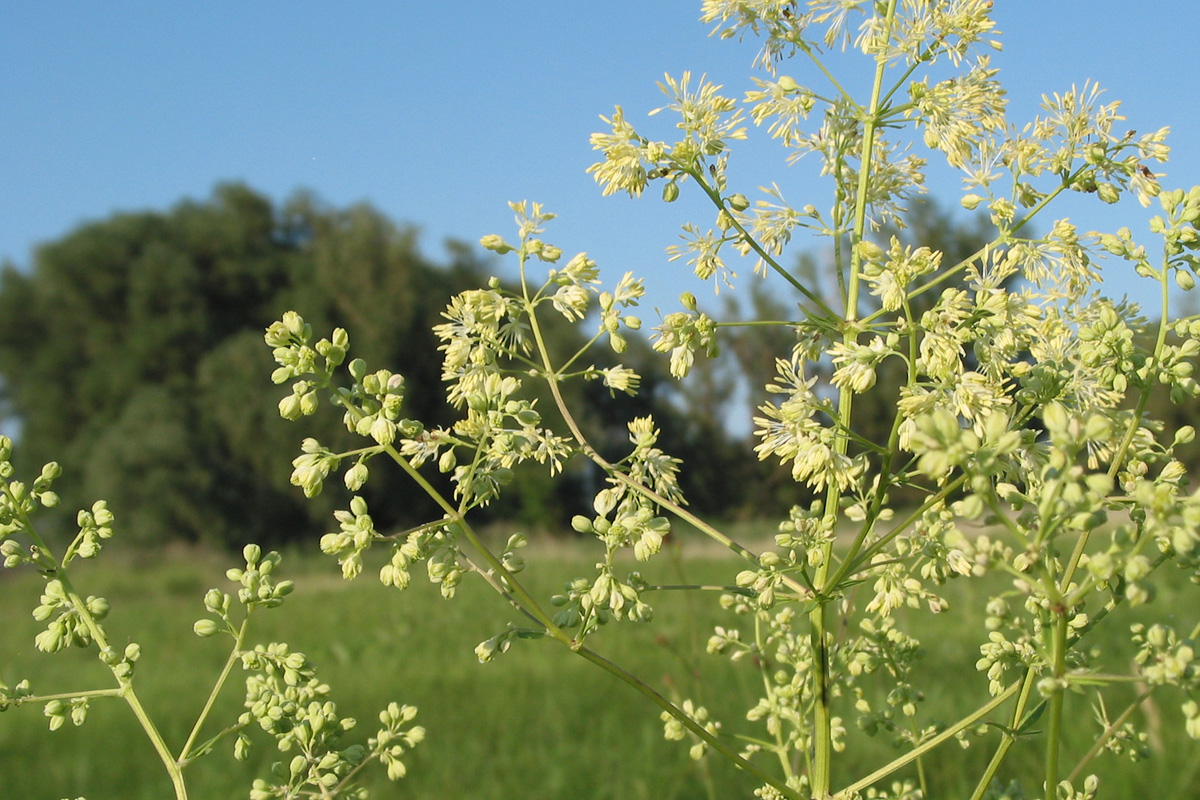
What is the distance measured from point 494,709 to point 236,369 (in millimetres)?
16425

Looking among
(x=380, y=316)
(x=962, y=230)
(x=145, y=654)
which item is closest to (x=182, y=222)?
(x=380, y=316)

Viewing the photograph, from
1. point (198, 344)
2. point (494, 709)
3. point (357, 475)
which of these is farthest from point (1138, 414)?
point (198, 344)

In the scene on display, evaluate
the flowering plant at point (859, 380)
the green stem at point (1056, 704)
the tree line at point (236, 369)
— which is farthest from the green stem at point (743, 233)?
the tree line at point (236, 369)

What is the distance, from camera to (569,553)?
1208cm

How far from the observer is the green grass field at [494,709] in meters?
3.78

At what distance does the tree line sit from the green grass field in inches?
381

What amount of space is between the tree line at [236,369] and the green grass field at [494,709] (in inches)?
381

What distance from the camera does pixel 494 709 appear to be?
498cm

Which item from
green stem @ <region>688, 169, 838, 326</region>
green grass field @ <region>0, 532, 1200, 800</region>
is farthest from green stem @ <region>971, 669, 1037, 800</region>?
green grass field @ <region>0, 532, 1200, 800</region>

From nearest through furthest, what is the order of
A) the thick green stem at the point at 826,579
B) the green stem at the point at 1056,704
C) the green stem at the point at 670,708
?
the green stem at the point at 1056,704, the green stem at the point at 670,708, the thick green stem at the point at 826,579

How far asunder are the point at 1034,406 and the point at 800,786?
764 mm

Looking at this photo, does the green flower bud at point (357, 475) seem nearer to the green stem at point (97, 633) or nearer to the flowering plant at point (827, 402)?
the flowering plant at point (827, 402)

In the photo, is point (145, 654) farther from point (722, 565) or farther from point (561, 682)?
point (722, 565)

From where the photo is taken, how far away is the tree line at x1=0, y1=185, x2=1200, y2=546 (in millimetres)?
18125
